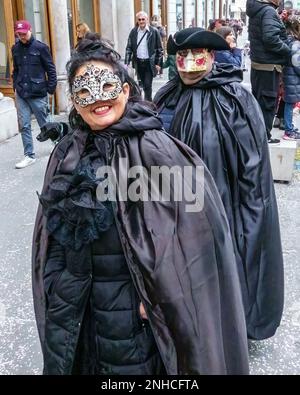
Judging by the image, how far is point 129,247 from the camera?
1.74 metres

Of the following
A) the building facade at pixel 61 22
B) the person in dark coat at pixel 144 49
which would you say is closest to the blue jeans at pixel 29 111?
the building facade at pixel 61 22

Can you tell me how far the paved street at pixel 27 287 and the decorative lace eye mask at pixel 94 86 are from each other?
5.94ft

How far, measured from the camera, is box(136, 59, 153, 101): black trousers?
33.5 feet

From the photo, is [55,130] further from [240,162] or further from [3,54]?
[3,54]

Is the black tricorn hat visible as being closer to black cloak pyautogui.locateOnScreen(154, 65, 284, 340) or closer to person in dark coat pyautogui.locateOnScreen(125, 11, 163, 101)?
black cloak pyautogui.locateOnScreen(154, 65, 284, 340)

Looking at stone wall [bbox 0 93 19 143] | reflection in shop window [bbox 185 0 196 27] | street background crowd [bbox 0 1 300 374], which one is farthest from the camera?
reflection in shop window [bbox 185 0 196 27]

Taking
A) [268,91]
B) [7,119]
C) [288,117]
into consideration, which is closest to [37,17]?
[7,119]

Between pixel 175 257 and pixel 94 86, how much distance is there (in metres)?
0.67

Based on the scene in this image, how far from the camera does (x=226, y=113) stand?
8.56 ft

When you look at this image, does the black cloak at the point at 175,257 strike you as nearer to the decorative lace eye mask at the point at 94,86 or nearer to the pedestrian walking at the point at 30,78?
the decorative lace eye mask at the point at 94,86

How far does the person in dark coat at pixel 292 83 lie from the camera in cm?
709

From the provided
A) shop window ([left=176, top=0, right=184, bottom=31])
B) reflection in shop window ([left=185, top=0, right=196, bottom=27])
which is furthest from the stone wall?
reflection in shop window ([left=185, top=0, right=196, bottom=27])

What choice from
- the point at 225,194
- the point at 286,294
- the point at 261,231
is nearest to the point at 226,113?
Answer: the point at 225,194

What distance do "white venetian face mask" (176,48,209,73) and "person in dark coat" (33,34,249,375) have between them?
76cm
